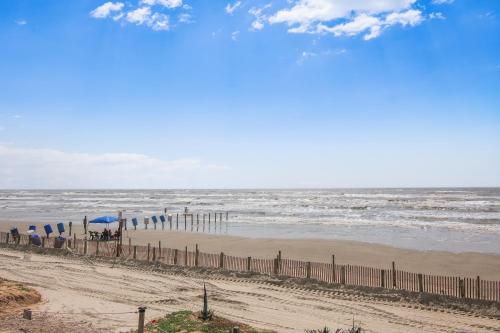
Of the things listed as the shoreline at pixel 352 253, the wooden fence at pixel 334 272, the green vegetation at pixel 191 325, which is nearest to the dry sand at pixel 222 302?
the green vegetation at pixel 191 325

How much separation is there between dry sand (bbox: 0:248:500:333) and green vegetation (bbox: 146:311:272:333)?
3.23ft

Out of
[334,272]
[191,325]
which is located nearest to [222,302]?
[191,325]

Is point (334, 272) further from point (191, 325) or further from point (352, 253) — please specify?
point (352, 253)

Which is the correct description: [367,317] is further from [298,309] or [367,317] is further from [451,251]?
[451,251]

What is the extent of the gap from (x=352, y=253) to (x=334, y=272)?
11263 millimetres

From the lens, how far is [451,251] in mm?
30844

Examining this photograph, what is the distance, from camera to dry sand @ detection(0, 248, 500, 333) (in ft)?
46.2

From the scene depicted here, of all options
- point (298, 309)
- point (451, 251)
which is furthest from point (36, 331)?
point (451, 251)

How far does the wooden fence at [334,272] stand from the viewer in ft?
53.9

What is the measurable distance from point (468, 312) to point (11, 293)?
15566 mm

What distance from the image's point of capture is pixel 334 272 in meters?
19.1

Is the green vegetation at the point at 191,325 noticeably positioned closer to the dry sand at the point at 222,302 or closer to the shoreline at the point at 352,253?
the dry sand at the point at 222,302

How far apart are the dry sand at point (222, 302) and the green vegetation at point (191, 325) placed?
3.23ft

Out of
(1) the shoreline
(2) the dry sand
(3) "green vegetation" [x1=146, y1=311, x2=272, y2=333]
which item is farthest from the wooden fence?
(3) "green vegetation" [x1=146, y1=311, x2=272, y2=333]
